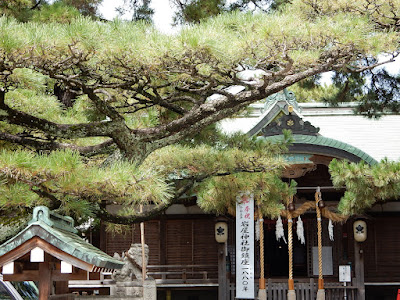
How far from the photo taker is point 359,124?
19.8 m

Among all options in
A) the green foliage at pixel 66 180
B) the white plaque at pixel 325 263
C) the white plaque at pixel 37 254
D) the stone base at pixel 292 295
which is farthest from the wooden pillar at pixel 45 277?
the white plaque at pixel 325 263

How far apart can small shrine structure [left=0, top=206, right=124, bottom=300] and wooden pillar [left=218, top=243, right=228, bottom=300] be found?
8.32 metres

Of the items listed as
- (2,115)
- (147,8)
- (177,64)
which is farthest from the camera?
(147,8)

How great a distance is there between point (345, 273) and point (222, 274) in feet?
9.11

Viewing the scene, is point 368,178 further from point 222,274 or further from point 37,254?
point 37,254

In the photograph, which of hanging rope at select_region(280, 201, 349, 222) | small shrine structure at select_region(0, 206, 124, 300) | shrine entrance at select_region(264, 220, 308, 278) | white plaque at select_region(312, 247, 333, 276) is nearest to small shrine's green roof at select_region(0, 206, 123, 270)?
small shrine structure at select_region(0, 206, 124, 300)

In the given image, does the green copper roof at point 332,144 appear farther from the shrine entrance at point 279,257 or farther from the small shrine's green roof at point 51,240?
the small shrine's green roof at point 51,240

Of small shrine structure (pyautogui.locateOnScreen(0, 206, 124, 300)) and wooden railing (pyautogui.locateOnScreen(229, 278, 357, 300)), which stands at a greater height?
small shrine structure (pyautogui.locateOnScreen(0, 206, 124, 300))

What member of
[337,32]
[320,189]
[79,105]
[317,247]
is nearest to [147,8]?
[79,105]

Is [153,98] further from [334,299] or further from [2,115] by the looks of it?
[334,299]

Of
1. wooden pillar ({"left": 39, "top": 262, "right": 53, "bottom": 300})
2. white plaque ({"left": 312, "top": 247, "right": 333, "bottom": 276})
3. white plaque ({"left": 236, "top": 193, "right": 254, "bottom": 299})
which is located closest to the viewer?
wooden pillar ({"left": 39, "top": 262, "right": 53, "bottom": 300})

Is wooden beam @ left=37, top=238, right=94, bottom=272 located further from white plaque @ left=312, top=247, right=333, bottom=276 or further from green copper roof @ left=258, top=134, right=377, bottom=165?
white plaque @ left=312, top=247, right=333, bottom=276

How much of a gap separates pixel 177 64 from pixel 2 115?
240cm

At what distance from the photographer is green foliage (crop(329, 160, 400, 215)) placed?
1171 centimetres
